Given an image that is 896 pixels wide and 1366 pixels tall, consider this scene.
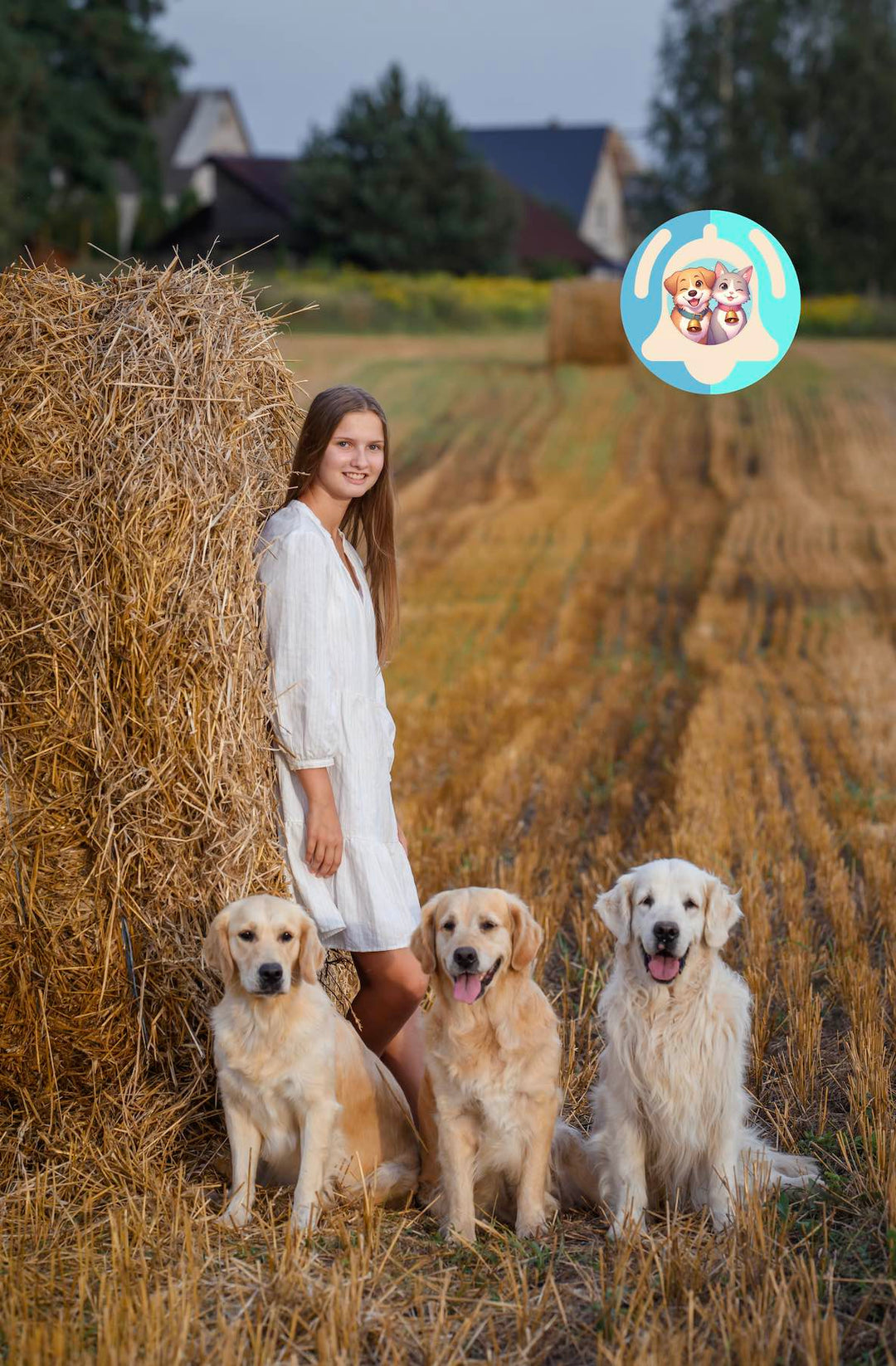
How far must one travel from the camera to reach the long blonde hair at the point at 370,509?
3.91 metres

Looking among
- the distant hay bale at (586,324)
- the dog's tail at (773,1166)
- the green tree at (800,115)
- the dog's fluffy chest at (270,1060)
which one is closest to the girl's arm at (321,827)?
the dog's fluffy chest at (270,1060)

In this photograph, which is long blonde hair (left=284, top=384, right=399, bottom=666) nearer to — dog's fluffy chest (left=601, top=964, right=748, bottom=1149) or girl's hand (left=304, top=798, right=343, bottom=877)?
girl's hand (left=304, top=798, right=343, bottom=877)

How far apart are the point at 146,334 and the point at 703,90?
41805 mm

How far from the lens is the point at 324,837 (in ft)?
12.3

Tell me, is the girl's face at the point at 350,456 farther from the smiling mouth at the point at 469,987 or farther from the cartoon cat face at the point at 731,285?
the smiling mouth at the point at 469,987

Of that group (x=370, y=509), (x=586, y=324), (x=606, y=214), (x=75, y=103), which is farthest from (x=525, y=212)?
(x=370, y=509)

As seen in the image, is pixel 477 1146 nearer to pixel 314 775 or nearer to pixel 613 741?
pixel 314 775

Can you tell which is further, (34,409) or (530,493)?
(530,493)

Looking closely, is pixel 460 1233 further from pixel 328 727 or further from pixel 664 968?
pixel 328 727

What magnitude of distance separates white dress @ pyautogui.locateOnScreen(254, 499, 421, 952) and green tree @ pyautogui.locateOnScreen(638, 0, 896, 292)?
39.7 metres

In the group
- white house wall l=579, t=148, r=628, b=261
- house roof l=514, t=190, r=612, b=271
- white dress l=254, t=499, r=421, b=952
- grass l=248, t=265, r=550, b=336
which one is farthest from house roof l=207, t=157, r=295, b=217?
white dress l=254, t=499, r=421, b=952

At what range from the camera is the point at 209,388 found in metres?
3.85

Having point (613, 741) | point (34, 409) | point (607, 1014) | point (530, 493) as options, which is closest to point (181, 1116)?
point (607, 1014)

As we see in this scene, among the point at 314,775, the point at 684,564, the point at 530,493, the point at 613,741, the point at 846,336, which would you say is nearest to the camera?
the point at 314,775
